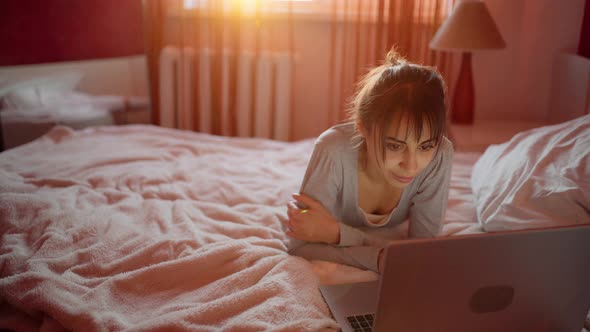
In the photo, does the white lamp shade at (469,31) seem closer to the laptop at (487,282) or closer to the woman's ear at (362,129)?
the woman's ear at (362,129)

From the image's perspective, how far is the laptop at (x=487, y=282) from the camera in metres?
0.78

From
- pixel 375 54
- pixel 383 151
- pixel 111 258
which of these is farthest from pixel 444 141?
pixel 375 54

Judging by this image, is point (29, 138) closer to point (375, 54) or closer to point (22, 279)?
point (22, 279)

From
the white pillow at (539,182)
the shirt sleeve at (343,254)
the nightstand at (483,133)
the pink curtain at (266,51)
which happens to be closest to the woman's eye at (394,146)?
the shirt sleeve at (343,254)

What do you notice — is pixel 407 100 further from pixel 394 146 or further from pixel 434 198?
pixel 434 198

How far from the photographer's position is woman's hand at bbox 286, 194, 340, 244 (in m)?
1.23

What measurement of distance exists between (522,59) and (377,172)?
1.85 m

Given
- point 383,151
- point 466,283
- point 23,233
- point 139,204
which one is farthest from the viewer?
point 139,204

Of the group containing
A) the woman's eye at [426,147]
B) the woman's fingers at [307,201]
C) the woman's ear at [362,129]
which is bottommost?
the woman's fingers at [307,201]

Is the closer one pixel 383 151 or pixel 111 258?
pixel 383 151

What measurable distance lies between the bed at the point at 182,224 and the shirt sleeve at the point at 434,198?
0.13 meters

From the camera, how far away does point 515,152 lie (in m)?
1.59

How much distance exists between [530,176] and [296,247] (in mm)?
699

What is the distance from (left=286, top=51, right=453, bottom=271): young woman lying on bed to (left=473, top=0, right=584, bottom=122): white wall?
5.32ft
